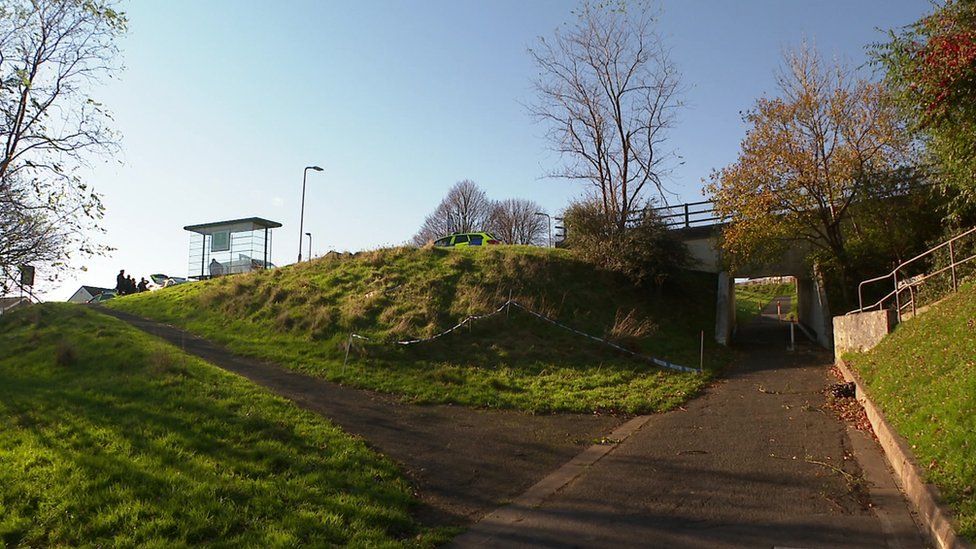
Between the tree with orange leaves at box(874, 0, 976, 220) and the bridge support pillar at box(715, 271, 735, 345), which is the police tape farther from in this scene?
the tree with orange leaves at box(874, 0, 976, 220)

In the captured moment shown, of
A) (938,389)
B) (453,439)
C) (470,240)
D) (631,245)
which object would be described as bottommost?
(453,439)

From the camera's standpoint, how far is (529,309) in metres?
19.5

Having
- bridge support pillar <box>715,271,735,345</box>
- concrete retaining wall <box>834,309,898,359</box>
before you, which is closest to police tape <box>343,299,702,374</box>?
concrete retaining wall <box>834,309,898,359</box>

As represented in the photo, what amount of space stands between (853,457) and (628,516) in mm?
3630

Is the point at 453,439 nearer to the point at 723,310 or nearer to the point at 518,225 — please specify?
the point at 723,310

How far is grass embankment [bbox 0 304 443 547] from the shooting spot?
208 inches

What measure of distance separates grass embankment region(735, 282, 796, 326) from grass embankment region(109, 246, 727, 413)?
22.8 meters

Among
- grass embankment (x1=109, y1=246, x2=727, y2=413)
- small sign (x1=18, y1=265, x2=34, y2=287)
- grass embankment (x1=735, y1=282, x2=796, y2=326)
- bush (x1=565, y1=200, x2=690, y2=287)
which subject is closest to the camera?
grass embankment (x1=109, y1=246, x2=727, y2=413)

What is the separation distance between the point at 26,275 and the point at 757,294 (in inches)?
2297

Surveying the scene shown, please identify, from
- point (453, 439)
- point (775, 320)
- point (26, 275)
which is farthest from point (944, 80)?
point (775, 320)

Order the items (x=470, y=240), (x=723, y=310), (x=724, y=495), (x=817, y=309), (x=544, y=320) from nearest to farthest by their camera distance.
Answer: (x=724, y=495), (x=544, y=320), (x=723, y=310), (x=817, y=309), (x=470, y=240)

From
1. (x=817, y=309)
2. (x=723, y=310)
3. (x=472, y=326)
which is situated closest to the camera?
(x=472, y=326)

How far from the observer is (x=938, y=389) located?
777cm

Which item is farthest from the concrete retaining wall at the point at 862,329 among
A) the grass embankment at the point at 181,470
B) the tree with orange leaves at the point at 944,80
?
the grass embankment at the point at 181,470
